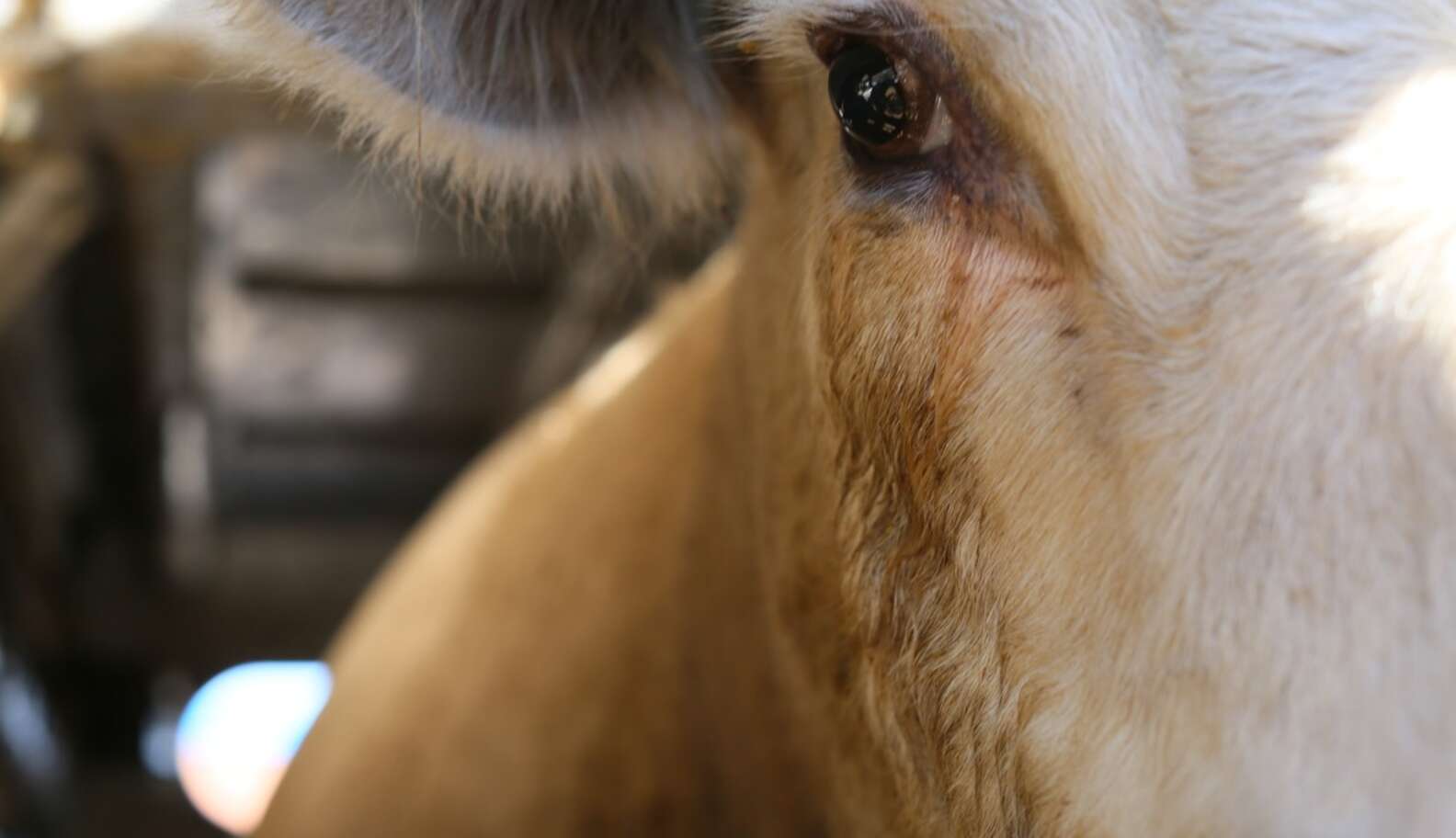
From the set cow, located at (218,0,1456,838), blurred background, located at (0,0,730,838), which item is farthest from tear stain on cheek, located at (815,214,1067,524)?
blurred background, located at (0,0,730,838)

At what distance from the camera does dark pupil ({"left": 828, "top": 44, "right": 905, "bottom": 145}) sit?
3.08 ft

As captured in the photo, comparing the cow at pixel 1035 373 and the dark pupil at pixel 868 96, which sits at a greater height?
the dark pupil at pixel 868 96

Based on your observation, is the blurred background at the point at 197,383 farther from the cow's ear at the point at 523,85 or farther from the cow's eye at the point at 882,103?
the cow's eye at the point at 882,103

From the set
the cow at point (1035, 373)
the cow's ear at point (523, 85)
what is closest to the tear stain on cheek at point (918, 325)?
the cow at point (1035, 373)

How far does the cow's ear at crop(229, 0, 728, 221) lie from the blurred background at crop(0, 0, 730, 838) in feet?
1.77

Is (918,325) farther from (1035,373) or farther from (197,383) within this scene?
(197,383)

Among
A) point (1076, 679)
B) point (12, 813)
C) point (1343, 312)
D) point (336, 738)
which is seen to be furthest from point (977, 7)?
point (12, 813)

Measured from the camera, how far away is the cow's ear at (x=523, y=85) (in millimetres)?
1122

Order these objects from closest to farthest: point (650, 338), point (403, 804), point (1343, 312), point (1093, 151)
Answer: point (1343, 312) → point (1093, 151) → point (403, 804) → point (650, 338)

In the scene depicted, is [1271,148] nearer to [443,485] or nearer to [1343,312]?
[1343,312]

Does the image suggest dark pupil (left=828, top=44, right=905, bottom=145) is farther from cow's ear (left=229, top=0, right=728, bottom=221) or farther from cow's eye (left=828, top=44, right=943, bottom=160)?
cow's ear (left=229, top=0, right=728, bottom=221)

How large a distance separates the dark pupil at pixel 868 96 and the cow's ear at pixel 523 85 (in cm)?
33

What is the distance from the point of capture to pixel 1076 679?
2.68 ft

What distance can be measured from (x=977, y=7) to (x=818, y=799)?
32.0 inches
